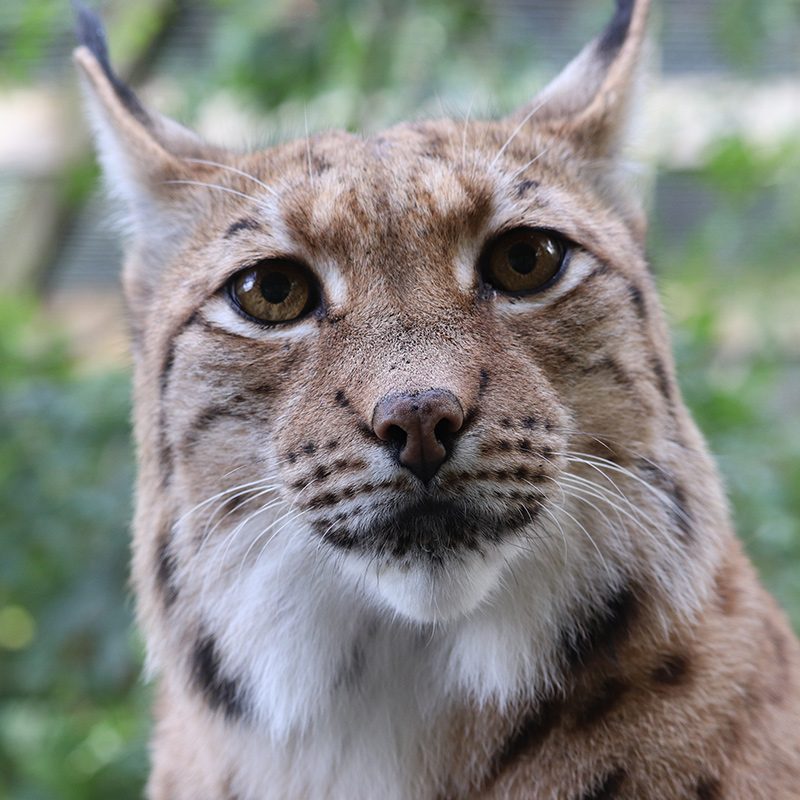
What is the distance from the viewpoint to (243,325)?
224 centimetres

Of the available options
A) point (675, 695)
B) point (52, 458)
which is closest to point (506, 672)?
point (675, 695)

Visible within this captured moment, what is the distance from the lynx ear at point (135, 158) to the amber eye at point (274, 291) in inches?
15.7

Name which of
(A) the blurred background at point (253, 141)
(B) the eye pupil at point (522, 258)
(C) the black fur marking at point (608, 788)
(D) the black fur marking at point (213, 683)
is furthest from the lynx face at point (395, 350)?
(A) the blurred background at point (253, 141)

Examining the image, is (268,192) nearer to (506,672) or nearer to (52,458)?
(506,672)

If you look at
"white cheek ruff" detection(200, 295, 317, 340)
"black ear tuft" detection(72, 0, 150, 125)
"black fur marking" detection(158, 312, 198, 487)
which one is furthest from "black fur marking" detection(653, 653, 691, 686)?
"black ear tuft" detection(72, 0, 150, 125)

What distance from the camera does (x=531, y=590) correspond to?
7.06 feet

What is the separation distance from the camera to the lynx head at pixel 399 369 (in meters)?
1.94

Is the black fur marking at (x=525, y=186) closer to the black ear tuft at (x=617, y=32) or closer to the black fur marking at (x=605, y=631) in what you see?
the black ear tuft at (x=617, y=32)

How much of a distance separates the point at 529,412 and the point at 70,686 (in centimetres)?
297

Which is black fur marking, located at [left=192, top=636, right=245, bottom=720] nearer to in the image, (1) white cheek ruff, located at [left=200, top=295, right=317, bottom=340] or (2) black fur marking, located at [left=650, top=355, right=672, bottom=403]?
(1) white cheek ruff, located at [left=200, top=295, right=317, bottom=340]

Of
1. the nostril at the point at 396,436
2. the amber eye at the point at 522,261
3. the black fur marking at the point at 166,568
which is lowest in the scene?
the black fur marking at the point at 166,568

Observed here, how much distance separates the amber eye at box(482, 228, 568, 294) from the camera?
221 centimetres

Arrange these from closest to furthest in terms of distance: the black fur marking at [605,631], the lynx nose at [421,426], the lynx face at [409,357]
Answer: the lynx nose at [421,426] < the lynx face at [409,357] < the black fur marking at [605,631]

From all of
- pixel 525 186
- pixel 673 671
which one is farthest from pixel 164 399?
pixel 673 671
